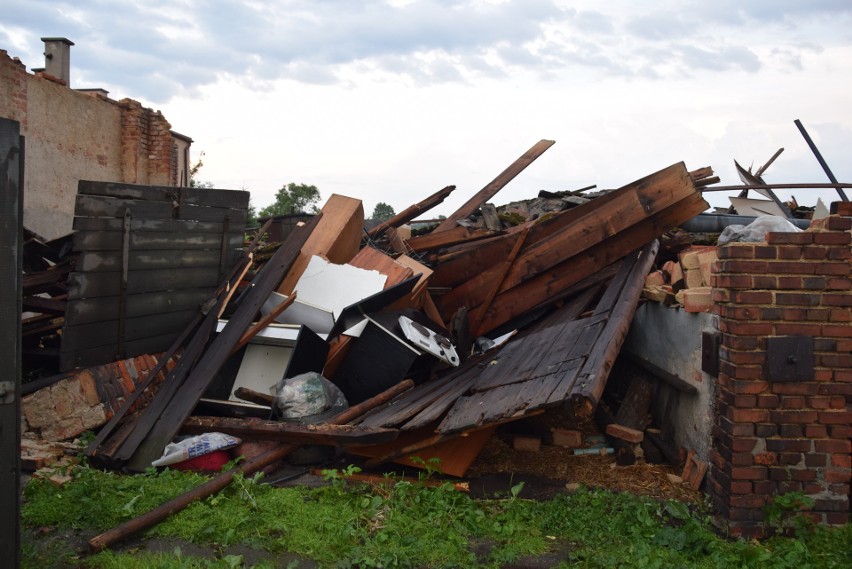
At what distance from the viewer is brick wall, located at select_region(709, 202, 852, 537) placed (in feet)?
12.6

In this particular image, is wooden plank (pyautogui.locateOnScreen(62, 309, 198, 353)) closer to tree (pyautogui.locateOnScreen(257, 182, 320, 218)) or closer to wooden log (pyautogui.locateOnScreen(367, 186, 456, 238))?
wooden log (pyautogui.locateOnScreen(367, 186, 456, 238))

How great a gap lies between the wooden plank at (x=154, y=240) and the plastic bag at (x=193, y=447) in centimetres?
201

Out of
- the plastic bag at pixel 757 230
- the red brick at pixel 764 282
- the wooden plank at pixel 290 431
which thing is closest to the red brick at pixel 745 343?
the red brick at pixel 764 282

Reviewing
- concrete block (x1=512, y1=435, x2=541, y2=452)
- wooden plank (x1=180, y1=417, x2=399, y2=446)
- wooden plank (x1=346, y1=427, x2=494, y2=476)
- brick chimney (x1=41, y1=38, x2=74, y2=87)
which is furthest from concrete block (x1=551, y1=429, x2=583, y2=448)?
brick chimney (x1=41, y1=38, x2=74, y2=87)

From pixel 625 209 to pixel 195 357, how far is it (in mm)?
4285

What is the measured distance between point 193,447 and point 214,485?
74 centimetres

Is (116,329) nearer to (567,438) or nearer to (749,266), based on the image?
(567,438)

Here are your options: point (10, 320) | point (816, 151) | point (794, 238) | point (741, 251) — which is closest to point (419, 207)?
point (816, 151)

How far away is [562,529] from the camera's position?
3.94 metres

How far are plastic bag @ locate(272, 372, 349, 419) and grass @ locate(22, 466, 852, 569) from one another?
1013mm

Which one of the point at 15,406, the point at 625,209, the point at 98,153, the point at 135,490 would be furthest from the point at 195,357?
the point at 98,153

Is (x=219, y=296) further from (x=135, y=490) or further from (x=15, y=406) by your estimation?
(x=15, y=406)

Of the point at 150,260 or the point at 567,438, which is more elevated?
the point at 150,260

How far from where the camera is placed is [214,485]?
4297 mm
